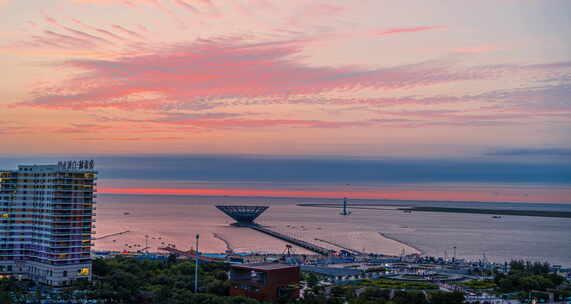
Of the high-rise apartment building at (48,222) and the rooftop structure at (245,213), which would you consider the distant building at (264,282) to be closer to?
the high-rise apartment building at (48,222)

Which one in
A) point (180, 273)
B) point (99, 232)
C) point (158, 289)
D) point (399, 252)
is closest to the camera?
point (158, 289)

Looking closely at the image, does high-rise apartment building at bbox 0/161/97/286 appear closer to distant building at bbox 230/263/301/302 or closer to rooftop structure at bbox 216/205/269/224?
distant building at bbox 230/263/301/302

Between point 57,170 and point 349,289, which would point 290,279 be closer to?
point 349,289

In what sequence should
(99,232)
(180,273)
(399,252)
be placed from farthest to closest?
(99,232) → (399,252) → (180,273)

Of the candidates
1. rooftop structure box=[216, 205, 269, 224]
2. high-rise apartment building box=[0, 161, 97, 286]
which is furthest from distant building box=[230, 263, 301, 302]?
rooftop structure box=[216, 205, 269, 224]

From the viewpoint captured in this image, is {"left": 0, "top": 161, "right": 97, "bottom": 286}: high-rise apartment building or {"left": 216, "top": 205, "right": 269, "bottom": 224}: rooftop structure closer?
{"left": 0, "top": 161, "right": 97, "bottom": 286}: high-rise apartment building

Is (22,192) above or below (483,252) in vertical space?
above

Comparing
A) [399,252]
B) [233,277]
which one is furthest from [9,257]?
[399,252]

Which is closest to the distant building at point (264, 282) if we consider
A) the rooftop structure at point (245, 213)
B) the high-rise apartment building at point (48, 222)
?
the high-rise apartment building at point (48, 222)
